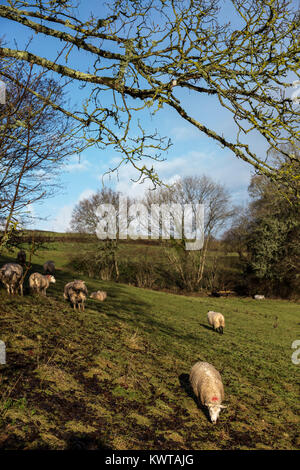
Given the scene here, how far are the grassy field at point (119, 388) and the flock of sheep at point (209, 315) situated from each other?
327 mm

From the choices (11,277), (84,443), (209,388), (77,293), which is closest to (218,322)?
(77,293)

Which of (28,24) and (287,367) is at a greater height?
(28,24)

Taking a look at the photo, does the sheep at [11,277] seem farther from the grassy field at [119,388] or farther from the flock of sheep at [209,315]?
the grassy field at [119,388]

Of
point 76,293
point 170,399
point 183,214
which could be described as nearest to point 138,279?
point 183,214

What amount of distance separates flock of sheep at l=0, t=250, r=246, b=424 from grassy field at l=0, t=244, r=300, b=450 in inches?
12.9

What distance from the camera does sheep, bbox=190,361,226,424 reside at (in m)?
5.66

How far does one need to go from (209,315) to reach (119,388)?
914cm

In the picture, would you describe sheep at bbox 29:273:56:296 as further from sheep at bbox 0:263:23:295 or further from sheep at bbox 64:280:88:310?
sheep at bbox 64:280:88:310

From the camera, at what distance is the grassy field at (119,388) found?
4.42 meters

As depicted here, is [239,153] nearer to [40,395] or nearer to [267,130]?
[267,130]

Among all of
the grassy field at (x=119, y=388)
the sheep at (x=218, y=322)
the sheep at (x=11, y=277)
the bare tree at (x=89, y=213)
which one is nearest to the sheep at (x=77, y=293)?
the grassy field at (x=119, y=388)

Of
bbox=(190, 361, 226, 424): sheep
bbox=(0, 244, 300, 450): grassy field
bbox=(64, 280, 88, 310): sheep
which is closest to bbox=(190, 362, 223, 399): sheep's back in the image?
bbox=(190, 361, 226, 424): sheep

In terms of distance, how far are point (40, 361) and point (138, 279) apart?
92.4ft

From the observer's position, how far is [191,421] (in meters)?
5.58
